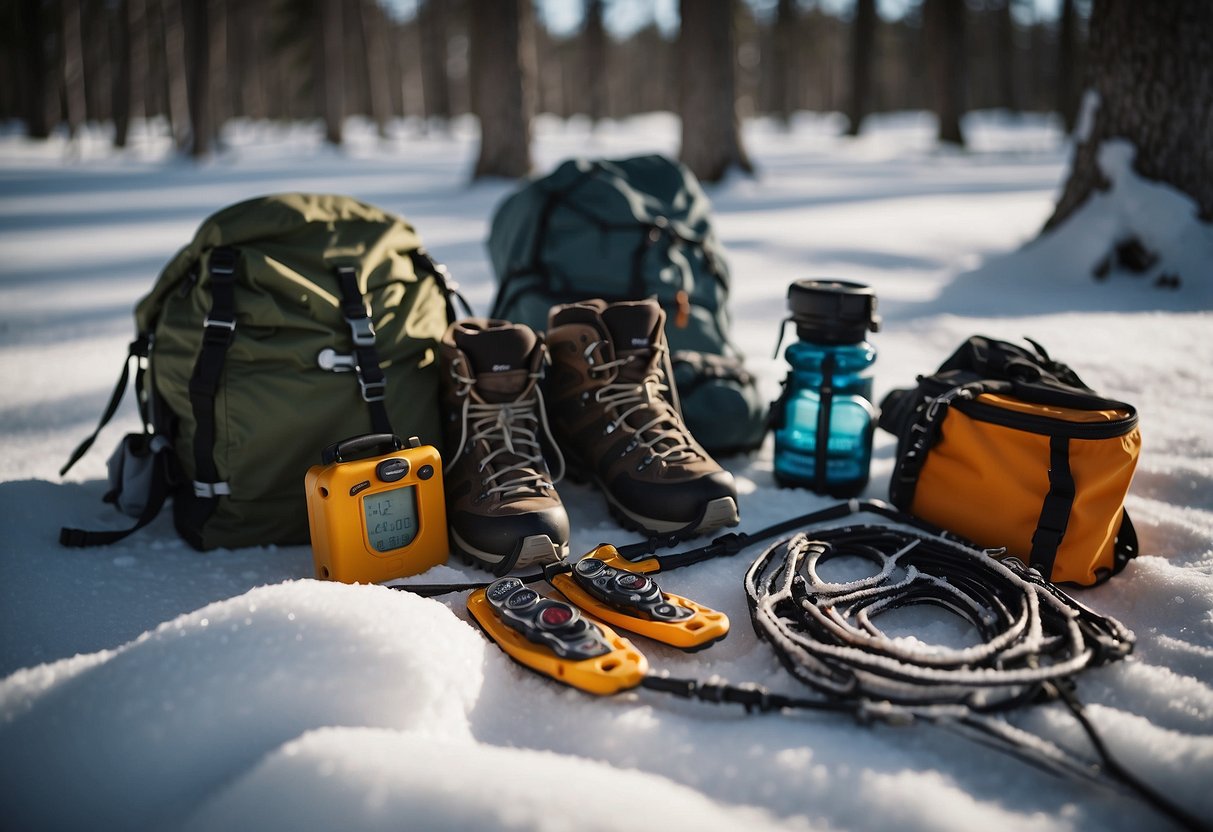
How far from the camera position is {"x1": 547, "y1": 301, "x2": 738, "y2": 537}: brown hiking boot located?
2.01 metres

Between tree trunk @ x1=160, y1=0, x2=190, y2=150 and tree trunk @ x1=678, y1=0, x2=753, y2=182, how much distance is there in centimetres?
930

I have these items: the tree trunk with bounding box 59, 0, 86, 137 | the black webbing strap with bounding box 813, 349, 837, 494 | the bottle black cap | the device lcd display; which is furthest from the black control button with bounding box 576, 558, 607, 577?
the tree trunk with bounding box 59, 0, 86, 137

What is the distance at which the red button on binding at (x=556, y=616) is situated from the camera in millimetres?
1512

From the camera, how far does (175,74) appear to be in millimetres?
18688

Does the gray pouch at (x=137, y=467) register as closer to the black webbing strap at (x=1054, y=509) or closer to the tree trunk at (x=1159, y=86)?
the black webbing strap at (x=1054, y=509)

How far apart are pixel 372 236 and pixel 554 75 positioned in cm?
4528

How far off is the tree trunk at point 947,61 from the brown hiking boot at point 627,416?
1381 centimetres

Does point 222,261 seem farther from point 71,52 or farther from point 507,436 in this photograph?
point 71,52

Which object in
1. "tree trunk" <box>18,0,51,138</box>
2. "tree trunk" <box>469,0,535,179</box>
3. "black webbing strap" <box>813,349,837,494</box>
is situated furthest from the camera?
"tree trunk" <box>18,0,51,138</box>

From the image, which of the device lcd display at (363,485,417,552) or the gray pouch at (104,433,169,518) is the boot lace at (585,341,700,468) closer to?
the device lcd display at (363,485,417,552)

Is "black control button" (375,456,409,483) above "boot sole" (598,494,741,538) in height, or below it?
above

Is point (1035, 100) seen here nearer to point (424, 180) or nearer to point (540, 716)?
point (424, 180)

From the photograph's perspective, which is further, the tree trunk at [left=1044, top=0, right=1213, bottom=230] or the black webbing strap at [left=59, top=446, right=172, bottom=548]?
the tree trunk at [left=1044, top=0, right=1213, bottom=230]

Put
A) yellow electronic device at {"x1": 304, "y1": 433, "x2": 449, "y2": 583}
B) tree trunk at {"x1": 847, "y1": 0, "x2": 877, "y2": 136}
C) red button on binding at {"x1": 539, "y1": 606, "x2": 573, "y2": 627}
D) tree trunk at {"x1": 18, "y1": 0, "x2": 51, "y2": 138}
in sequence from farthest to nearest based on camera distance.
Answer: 1. tree trunk at {"x1": 18, "y1": 0, "x2": 51, "y2": 138}
2. tree trunk at {"x1": 847, "y1": 0, "x2": 877, "y2": 136}
3. yellow electronic device at {"x1": 304, "y1": 433, "x2": 449, "y2": 583}
4. red button on binding at {"x1": 539, "y1": 606, "x2": 573, "y2": 627}
